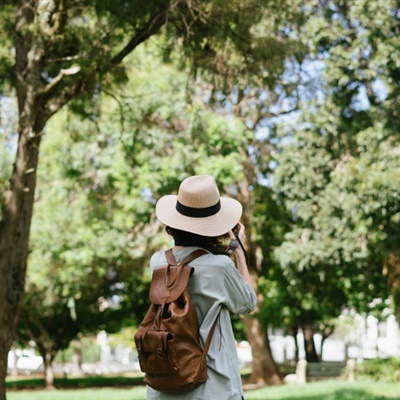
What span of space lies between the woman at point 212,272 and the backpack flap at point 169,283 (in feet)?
0.21

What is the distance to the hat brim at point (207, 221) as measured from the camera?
128 inches

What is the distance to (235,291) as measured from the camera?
10.5 ft

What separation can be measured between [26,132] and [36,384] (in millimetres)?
22930

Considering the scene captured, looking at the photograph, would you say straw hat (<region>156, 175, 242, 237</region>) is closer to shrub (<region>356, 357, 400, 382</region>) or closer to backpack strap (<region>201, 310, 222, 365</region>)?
backpack strap (<region>201, 310, 222, 365</region>)

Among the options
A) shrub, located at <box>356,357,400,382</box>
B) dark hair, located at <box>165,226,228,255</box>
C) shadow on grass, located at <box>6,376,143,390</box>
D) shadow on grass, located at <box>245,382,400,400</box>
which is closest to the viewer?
dark hair, located at <box>165,226,228,255</box>

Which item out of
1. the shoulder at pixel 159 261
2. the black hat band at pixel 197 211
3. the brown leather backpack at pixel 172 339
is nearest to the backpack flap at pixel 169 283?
the brown leather backpack at pixel 172 339

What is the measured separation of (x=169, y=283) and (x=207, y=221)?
1.10 ft

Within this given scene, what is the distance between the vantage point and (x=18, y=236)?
8836 millimetres

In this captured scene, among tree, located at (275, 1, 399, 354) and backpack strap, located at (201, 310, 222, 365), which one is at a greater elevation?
tree, located at (275, 1, 399, 354)

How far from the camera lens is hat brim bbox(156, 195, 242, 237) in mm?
3254

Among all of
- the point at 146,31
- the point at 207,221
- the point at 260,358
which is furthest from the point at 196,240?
the point at 260,358

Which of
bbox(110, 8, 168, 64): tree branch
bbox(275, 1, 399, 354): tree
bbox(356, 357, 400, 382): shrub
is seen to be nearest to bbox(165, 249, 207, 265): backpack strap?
bbox(110, 8, 168, 64): tree branch

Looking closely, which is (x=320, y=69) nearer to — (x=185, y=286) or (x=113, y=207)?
(x=113, y=207)

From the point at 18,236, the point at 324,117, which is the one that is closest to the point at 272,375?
the point at 324,117
